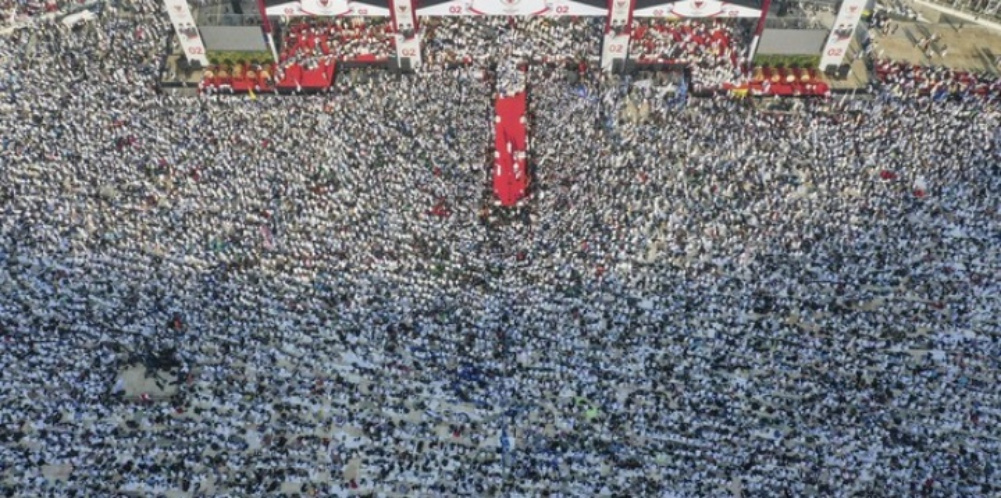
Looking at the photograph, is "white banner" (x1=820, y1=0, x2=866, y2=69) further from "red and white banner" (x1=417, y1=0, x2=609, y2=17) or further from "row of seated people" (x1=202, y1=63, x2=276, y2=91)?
"row of seated people" (x1=202, y1=63, x2=276, y2=91)

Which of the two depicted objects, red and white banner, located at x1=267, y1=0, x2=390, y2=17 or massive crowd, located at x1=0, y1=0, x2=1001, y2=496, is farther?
red and white banner, located at x1=267, y1=0, x2=390, y2=17

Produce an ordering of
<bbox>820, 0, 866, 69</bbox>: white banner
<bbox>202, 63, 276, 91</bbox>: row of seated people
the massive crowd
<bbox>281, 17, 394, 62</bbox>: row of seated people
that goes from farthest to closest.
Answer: <bbox>281, 17, 394, 62</bbox>: row of seated people < <bbox>202, 63, 276, 91</bbox>: row of seated people < <bbox>820, 0, 866, 69</bbox>: white banner < the massive crowd

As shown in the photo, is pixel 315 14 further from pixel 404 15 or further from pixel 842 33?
pixel 842 33

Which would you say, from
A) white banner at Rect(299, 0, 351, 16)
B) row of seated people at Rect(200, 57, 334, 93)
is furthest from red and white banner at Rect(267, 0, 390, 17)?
row of seated people at Rect(200, 57, 334, 93)

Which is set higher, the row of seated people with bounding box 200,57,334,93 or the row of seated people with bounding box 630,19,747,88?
the row of seated people with bounding box 630,19,747,88

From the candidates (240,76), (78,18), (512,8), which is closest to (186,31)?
(240,76)

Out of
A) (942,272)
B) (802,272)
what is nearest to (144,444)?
(802,272)

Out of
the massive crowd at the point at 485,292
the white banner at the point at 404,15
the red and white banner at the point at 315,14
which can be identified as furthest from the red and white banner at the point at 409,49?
the red and white banner at the point at 315,14
